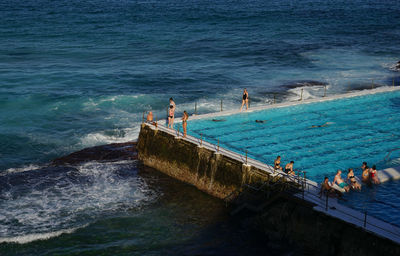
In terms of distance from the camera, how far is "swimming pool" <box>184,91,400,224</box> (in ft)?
78.0

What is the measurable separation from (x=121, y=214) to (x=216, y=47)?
48138 mm

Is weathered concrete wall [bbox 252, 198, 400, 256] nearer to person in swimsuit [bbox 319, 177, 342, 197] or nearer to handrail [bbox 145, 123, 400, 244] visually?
handrail [bbox 145, 123, 400, 244]

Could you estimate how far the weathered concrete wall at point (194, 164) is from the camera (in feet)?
72.6

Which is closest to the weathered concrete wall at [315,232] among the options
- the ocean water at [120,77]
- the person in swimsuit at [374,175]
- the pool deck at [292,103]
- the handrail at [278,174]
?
the handrail at [278,174]

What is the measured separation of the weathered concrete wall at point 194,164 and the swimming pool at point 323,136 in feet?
6.74

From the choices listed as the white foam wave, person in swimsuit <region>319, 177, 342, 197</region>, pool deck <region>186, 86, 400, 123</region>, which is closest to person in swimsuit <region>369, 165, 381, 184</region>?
person in swimsuit <region>319, 177, 342, 197</region>

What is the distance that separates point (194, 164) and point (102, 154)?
7.31 meters

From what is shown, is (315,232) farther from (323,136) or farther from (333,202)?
(323,136)

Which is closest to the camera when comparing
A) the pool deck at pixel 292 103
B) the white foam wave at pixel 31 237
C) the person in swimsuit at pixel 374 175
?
the white foam wave at pixel 31 237

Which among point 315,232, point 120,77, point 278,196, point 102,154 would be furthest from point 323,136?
point 120,77

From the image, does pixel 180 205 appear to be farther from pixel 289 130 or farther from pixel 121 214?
pixel 289 130

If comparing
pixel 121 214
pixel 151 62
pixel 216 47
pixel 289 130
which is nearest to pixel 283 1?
pixel 216 47

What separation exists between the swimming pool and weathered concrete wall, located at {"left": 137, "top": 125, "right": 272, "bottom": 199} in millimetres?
2054

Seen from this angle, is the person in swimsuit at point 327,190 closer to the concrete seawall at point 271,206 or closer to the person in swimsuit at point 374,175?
the concrete seawall at point 271,206
